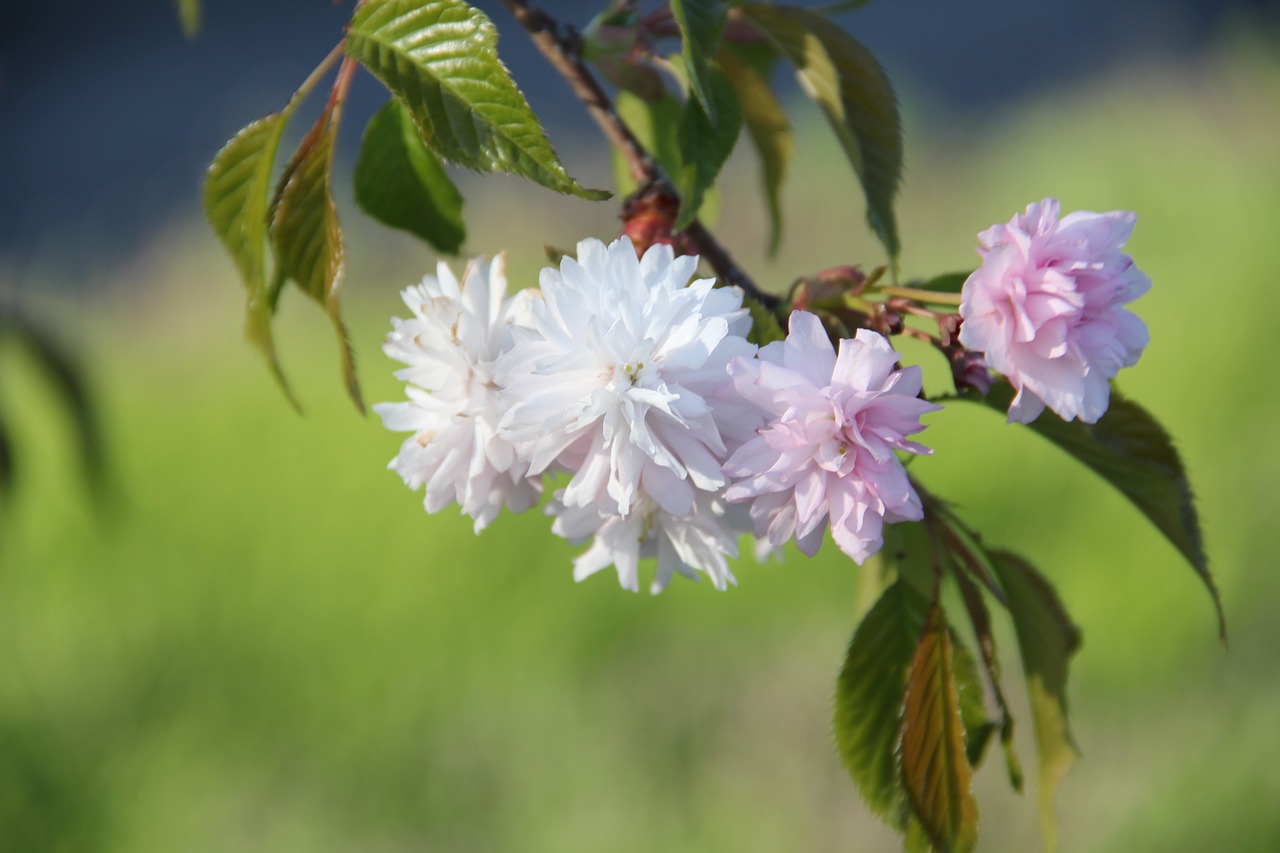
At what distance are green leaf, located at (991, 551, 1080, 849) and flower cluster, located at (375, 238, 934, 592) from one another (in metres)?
0.17

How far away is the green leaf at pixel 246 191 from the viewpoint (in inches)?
21.5

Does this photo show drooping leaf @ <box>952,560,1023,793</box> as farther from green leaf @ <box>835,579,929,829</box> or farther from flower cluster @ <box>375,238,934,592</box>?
flower cluster @ <box>375,238,934,592</box>

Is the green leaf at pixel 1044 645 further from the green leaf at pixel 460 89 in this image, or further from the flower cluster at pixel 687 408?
the green leaf at pixel 460 89

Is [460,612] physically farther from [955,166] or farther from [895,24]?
[895,24]

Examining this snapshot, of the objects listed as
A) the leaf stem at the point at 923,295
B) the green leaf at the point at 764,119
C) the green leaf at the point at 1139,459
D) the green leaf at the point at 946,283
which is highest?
the green leaf at the point at 764,119

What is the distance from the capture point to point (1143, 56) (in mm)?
3535

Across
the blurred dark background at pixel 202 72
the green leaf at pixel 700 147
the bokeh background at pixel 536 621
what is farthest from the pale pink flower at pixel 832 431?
the blurred dark background at pixel 202 72

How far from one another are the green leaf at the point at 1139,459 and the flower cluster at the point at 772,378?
84 mm

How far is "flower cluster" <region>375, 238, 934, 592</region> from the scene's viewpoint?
1.36 ft

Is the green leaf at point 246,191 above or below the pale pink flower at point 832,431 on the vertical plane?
above

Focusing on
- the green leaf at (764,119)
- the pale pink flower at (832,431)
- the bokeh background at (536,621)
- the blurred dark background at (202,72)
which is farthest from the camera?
the blurred dark background at (202,72)

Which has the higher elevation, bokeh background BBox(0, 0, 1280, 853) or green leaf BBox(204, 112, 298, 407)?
green leaf BBox(204, 112, 298, 407)

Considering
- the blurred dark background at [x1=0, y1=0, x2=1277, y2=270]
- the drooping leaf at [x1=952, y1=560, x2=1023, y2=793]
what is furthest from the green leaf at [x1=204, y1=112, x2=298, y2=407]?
the blurred dark background at [x1=0, y1=0, x2=1277, y2=270]

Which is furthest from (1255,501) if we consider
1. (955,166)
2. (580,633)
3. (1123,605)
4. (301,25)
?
(301,25)
